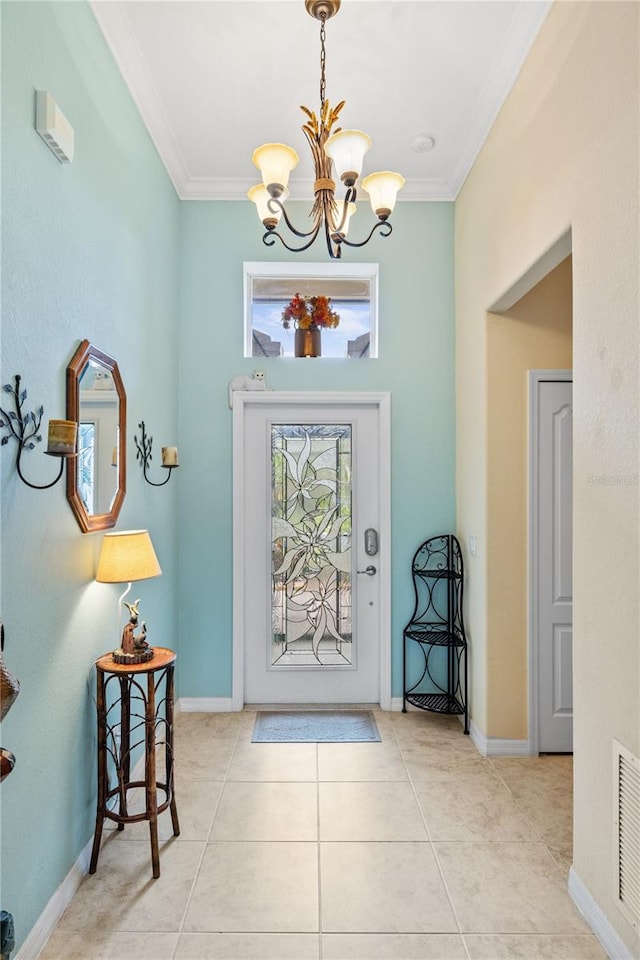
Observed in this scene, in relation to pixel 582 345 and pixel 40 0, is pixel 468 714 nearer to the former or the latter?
pixel 582 345

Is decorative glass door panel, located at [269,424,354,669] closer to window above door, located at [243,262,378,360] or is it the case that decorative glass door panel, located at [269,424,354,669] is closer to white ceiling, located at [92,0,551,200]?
window above door, located at [243,262,378,360]

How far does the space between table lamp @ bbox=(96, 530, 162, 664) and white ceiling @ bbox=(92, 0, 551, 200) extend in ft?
6.59

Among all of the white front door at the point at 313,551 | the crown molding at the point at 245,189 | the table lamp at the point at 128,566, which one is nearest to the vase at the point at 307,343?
the white front door at the point at 313,551

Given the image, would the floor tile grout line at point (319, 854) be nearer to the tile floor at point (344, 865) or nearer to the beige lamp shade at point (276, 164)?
the tile floor at point (344, 865)

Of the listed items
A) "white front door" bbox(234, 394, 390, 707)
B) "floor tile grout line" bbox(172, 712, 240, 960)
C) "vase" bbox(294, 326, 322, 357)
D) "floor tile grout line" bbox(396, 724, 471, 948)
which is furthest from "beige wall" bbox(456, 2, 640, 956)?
"white front door" bbox(234, 394, 390, 707)

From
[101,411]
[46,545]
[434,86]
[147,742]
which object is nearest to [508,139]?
[434,86]

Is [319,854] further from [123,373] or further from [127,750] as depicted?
[123,373]

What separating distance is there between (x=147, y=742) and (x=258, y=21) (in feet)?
9.32

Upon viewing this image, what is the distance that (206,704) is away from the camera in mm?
3598

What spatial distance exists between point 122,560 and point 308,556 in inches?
66.2

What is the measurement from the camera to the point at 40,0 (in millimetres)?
1771

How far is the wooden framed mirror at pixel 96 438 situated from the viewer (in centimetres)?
199

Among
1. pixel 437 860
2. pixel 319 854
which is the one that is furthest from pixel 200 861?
pixel 437 860

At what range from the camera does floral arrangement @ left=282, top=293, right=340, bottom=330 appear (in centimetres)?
362
